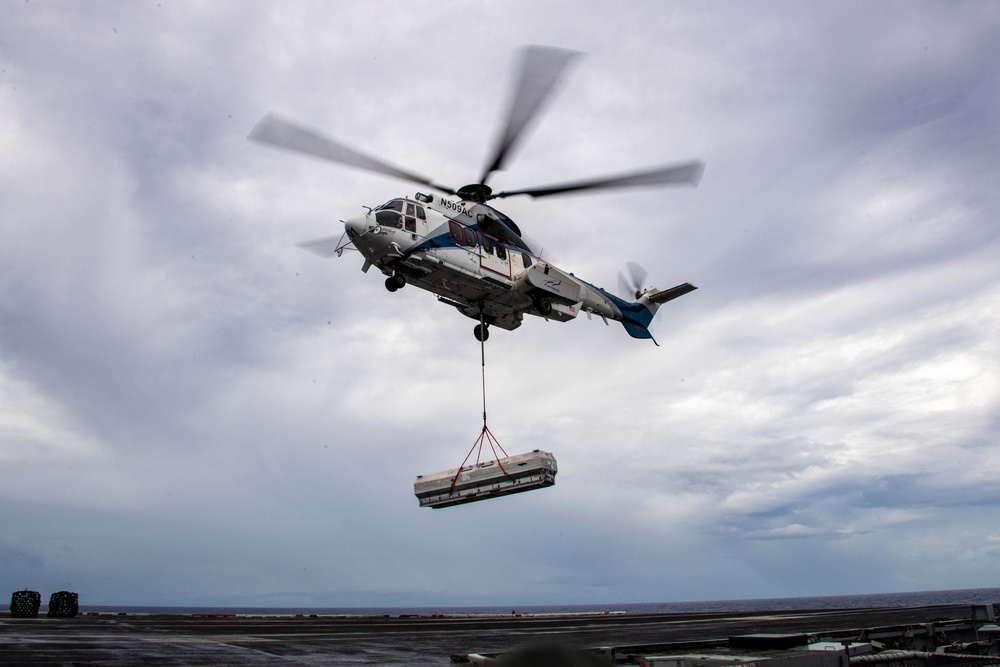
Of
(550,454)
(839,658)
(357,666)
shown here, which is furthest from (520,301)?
(839,658)

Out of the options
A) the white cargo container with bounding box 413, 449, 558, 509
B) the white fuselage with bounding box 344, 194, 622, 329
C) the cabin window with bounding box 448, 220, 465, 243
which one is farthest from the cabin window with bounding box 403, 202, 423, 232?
the white cargo container with bounding box 413, 449, 558, 509

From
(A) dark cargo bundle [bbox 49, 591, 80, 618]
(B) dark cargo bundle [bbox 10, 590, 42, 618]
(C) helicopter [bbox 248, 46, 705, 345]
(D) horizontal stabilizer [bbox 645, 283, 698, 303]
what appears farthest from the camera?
(A) dark cargo bundle [bbox 49, 591, 80, 618]

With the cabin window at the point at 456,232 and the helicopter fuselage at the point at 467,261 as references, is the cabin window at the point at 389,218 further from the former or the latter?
the cabin window at the point at 456,232

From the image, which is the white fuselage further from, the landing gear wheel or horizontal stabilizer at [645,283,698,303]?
horizontal stabilizer at [645,283,698,303]

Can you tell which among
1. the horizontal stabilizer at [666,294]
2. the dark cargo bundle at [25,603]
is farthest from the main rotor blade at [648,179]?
the dark cargo bundle at [25,603]

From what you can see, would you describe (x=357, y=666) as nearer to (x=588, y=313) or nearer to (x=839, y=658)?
(x=839, y=658)

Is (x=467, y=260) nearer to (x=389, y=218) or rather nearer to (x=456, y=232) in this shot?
(x=456, y=232)

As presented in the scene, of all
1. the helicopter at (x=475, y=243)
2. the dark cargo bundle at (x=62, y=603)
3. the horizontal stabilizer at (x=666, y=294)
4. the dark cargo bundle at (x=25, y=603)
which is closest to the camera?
the helicopter at (x=475, y=243)

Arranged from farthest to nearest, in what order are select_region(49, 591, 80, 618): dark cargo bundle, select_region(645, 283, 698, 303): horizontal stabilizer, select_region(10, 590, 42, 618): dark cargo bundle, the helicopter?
select_region(49, 591, 80, 618): dark cargo bundle, select_region(10, 590, 42, 618): dark cargo bundle, select_region(645, 283, 698, 303): horizontal stabilizer, the helicopter
